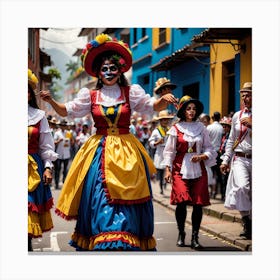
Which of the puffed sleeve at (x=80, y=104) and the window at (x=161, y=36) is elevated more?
the window at (x=161, y=36)

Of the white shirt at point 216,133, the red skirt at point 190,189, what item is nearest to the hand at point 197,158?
the red skirt at point 190,189

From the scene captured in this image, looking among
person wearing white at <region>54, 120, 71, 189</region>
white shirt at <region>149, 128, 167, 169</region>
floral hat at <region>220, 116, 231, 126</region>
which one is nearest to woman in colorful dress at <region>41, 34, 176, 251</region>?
floral hat at <region>220, 116, 231, 126</region>

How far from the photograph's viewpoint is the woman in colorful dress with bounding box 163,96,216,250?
694cm

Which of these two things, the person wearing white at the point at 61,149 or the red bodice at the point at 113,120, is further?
the person wearing white at the point at 61,149

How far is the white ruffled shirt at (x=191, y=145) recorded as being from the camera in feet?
22.7

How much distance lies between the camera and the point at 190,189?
23.0 feet

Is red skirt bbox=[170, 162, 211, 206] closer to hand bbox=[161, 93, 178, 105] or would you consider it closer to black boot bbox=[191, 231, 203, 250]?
black boot bbox=[191, 231, 203, 250]

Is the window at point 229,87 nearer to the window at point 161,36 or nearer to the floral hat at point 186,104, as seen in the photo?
the window at point 161,36

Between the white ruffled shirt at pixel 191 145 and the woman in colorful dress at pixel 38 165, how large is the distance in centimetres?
164
